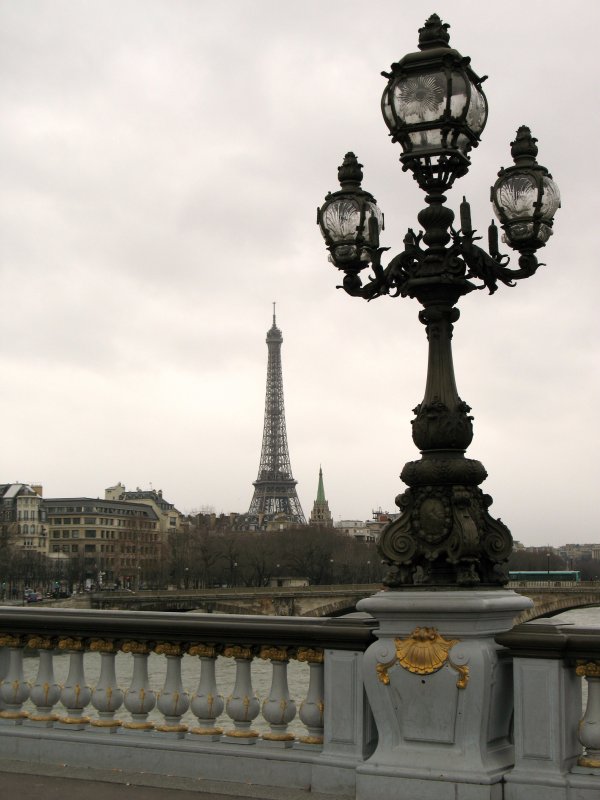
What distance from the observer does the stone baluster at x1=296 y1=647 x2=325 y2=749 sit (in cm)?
666

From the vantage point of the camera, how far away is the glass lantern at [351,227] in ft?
23.3

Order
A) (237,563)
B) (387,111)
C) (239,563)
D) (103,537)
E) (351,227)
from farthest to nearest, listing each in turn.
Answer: (103,537), (239,563), (237,563), (351,227), (387,111)

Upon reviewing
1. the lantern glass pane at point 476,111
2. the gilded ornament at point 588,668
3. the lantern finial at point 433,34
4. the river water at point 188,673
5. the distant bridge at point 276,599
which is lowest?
the distant bridge at point 276,599

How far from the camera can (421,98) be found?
6.80 meters

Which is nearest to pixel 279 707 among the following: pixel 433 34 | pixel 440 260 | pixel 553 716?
pixel 553 716

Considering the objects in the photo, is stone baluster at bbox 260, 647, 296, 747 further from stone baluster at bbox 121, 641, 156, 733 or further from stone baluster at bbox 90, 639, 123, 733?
stone baluster at bbox 90, 639, 123, 733

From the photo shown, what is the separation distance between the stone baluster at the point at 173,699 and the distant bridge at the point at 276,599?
7890 cm

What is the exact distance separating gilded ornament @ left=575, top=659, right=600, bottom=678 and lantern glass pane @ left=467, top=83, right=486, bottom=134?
3.18 m

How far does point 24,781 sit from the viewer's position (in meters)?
6.90

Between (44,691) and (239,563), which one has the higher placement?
(44,691)

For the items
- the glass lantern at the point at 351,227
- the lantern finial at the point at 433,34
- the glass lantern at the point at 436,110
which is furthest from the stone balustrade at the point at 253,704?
the lantern finial at the point at 433,34

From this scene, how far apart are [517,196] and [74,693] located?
4224 millimetres

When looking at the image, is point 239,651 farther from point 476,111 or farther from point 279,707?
point 476,111

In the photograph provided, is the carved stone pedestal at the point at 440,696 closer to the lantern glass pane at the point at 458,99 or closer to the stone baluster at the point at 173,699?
the stone baluster at the point at 173,699
